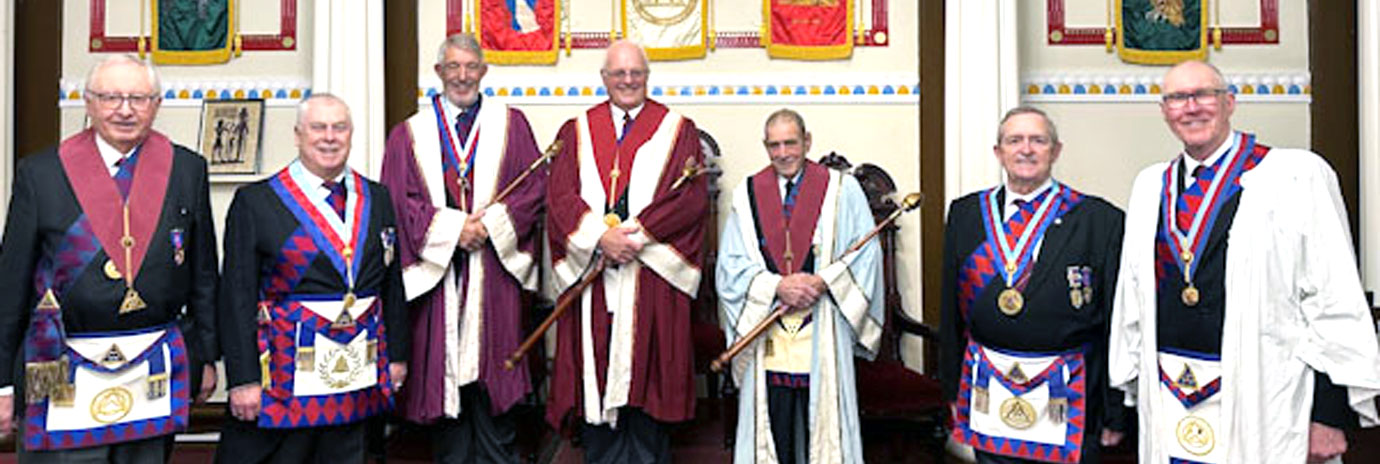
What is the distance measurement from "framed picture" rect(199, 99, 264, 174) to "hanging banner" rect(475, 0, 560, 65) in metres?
1.21

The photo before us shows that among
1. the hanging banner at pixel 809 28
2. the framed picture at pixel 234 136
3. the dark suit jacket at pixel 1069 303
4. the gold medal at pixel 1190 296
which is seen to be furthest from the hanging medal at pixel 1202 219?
the framed picture at pixel 234 136

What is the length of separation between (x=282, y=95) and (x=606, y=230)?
251 cm

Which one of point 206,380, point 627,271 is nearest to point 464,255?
point 627,271

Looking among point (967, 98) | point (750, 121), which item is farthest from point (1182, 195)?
point (750, 121)

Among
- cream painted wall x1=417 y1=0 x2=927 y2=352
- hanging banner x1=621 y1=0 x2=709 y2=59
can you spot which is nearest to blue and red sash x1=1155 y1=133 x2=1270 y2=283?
cream painted wall x1=417 y1=0 x2=927 y2=352

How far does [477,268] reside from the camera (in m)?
3.67

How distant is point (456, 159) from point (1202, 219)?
2.45 metres

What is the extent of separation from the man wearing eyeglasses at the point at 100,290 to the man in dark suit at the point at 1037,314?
2230 millimetres

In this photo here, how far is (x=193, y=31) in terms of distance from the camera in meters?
5.24

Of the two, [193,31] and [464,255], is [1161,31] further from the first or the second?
[193,31]

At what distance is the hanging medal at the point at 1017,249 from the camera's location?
2.91 metres

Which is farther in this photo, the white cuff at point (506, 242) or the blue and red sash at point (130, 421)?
the white cuff at point (506, 242)

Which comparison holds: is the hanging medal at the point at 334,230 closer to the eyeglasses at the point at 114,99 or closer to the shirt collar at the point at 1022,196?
the eyeglasses at the point at 114,99

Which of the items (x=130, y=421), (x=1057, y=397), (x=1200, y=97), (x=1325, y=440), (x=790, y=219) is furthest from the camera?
(x=790, y=219)
